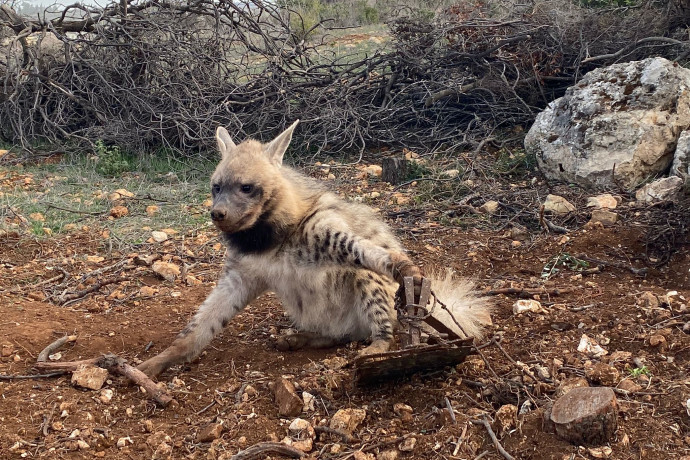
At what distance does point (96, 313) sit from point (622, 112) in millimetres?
4782

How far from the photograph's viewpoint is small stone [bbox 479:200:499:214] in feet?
18.7

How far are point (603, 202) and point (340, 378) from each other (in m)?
3.28

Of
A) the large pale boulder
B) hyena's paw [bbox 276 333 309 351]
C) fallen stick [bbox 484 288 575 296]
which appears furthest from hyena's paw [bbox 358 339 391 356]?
the large pale boulder

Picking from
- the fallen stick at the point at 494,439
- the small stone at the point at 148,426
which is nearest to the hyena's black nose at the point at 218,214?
the small stone at the point at 148,426

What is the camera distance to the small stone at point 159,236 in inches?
219

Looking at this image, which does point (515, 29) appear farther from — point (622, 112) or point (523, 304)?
point (523, 304)

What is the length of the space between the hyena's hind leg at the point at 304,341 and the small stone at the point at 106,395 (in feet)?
3.21

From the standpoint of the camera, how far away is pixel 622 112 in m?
6.12

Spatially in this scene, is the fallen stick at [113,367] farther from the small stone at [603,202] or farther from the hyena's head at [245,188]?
the small stone at [603,202]

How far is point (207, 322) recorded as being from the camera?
3.71 metres

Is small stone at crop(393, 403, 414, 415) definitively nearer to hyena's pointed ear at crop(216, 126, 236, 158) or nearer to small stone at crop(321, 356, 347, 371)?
small stone at crop(321, 356, 347, 371)

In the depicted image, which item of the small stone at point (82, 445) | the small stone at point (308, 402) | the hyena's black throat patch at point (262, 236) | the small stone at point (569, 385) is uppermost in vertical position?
the hyena's black throat patch at point (262, 236)

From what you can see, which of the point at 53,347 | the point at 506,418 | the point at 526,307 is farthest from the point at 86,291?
the point at 506,418

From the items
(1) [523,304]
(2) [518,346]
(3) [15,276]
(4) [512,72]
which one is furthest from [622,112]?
(3) [15,276]
